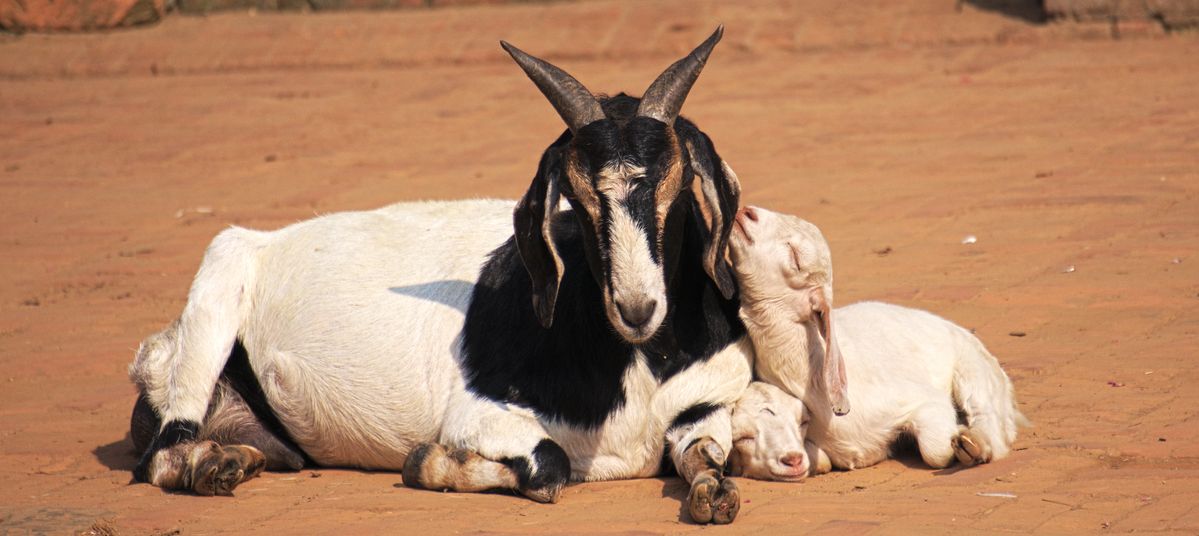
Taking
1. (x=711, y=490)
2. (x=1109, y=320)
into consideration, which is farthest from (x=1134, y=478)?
(x=1109, y=320)

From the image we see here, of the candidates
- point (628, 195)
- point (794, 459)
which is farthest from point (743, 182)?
point (628, 195)

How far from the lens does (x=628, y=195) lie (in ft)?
14.9

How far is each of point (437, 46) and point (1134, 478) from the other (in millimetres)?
12214

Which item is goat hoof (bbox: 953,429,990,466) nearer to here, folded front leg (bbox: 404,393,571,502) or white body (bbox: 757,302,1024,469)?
white body (bbox: 757,302,1024,469)

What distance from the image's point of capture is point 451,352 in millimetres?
5371

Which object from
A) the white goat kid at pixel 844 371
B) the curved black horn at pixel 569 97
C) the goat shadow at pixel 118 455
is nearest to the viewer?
the curved black horn at pixel 569 97

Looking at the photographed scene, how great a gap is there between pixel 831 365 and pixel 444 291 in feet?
4.89

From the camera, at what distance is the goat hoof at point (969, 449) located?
4.91m

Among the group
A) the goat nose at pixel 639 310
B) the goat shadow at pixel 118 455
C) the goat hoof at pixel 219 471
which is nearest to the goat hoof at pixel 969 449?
the goat nose at pixel 639 310

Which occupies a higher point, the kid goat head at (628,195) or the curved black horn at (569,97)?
the curved black horn at (569,97)

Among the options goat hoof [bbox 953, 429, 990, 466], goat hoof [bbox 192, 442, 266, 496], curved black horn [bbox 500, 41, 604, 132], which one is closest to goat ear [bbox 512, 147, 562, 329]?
curved black horn [bbox 500, 41, 604, 132]

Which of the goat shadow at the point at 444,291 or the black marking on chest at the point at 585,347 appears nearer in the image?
the black marking on chest at the point at 585,347

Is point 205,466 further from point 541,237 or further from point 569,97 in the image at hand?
point 569,97

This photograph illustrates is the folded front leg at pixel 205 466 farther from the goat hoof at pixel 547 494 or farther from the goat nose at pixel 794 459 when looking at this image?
the goat nose at pixel 794 459
